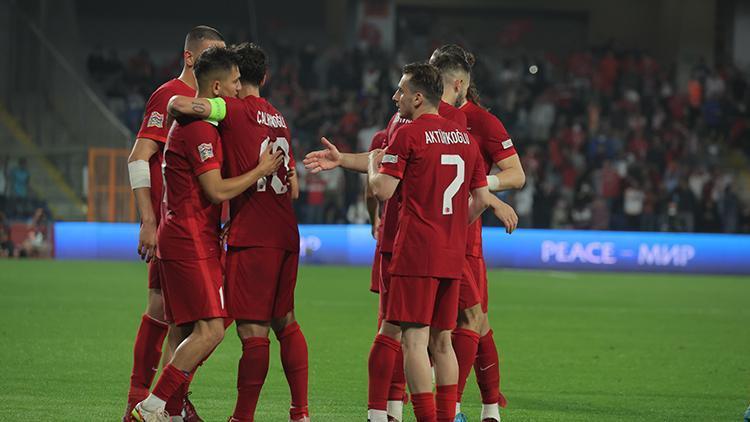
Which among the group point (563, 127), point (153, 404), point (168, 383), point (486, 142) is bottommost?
point (153, 404)

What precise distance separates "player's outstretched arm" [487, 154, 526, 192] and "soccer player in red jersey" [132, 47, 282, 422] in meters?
1.55

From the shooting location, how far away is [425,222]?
20.7 feet

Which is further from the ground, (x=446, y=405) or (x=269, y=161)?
(x=269, y=161)

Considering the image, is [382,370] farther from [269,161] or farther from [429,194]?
[269,161]

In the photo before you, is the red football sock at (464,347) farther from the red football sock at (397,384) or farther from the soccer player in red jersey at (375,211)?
the soccer player in red jersey at (375,211)

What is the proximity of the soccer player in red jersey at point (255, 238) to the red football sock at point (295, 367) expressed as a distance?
21 mm

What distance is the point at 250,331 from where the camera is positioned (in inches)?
253

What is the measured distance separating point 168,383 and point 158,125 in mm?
1596

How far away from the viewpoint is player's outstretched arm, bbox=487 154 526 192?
7.17 meters

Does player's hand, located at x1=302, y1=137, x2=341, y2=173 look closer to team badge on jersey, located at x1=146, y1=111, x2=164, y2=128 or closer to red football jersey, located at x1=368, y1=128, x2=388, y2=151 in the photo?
red football jersey, located at x1=368, y1=128, x2=388, y2=151

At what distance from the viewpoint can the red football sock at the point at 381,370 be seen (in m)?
6.52

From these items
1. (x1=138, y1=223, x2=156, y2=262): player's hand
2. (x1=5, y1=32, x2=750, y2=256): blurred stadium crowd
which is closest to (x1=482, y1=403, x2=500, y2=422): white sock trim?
(x1=138, y1=223, x2=156, y2=262): player's hand

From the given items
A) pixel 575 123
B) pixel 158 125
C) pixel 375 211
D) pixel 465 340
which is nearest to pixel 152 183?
pixel 158 125

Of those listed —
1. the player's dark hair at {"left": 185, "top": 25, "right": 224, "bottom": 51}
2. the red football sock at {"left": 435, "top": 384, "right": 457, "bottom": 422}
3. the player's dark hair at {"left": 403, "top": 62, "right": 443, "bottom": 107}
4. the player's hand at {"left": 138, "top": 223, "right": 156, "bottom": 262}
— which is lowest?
the red football sock at {"left": 435, "top": 384, "right": 457, "bottom": 422}
